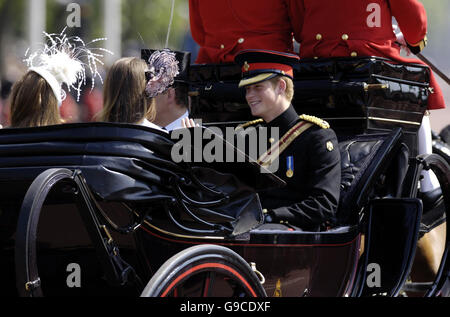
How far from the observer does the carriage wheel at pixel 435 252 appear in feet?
13.8

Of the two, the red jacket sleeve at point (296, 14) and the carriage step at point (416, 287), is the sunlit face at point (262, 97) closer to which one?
the red jacket sleeve at point (296, 14)

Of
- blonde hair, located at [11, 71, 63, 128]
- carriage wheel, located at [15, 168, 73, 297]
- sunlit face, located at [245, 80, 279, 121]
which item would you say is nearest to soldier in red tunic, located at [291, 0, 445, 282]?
sunlit face, located at [245, 80, 279, 121]

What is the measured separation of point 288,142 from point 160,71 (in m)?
0.69

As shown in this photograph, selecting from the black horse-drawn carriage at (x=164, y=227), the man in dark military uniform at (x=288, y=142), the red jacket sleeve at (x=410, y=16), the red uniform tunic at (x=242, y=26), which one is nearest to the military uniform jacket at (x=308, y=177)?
the man in dark military uniform at (x=288, y=142)

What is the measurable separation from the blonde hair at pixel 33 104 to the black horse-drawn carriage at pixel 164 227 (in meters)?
0.30

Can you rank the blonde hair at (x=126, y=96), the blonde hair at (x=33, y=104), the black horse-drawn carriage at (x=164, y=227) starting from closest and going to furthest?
the black horse-drawn carriage at (x=164, y=227) → the blonde hair at (x=33, y=104) → the blonde hair at (x=126, y=96)

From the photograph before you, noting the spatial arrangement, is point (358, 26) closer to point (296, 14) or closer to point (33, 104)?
point (296, 14)

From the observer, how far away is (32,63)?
3.29 metres

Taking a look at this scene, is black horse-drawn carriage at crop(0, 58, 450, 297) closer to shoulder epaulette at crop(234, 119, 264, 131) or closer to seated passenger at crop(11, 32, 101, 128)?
seated passenger at crop(11, 32, 101, 128)

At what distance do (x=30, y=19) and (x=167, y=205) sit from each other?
1195cm

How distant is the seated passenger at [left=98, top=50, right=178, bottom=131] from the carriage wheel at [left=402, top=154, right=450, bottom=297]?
59.8 inches

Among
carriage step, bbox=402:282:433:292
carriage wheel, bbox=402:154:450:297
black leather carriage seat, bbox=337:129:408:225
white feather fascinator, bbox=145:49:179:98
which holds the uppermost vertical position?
white feather fascinator, bbox=145:49:179:98

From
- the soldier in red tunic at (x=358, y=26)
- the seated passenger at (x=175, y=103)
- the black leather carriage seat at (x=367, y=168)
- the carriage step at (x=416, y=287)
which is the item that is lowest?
the carriage step at (x=416, y=287)

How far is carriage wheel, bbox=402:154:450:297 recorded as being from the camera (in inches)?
165
